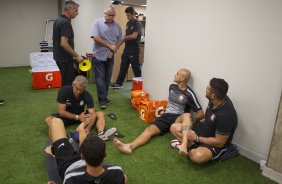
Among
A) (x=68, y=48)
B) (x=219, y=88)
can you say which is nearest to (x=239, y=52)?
(x=219, y=88)

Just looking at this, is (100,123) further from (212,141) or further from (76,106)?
(212,141)

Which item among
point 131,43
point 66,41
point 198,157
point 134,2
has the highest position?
point 134,2

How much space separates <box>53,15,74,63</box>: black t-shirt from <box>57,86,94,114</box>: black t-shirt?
0.64 meters

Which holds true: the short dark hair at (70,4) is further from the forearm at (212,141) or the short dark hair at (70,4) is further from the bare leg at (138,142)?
the forearm at (212,141)

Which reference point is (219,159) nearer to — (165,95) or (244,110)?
(244,110)

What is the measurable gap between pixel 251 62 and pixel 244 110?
1.65ft

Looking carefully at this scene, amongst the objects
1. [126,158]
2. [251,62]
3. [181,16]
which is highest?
[181,16]

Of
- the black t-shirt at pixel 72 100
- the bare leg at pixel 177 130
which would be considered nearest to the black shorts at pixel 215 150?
the bare leg at pixel 177 130

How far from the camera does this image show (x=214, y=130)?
253cm

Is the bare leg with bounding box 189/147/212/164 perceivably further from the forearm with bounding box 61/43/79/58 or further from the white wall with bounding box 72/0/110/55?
the white wall with bounding box 72/0/110/55

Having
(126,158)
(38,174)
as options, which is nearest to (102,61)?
(126,158)

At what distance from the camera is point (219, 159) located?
254 centimetres

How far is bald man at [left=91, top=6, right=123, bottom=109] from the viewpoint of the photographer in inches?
149

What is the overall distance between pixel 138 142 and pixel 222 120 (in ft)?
3.03
